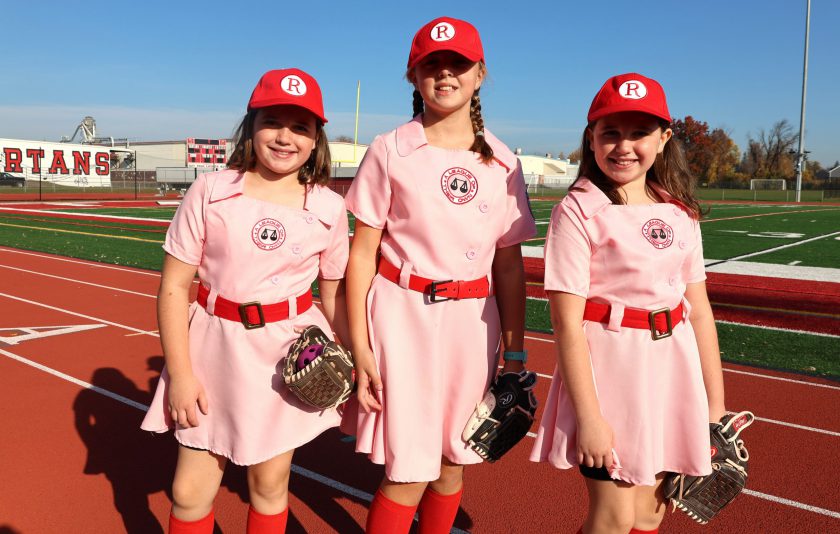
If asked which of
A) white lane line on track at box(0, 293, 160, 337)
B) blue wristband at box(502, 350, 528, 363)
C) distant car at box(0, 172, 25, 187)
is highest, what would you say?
distant car at box(0, 172, 25, 187)

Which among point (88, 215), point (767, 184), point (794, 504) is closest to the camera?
point (794, 504)

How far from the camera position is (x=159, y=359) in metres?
5.84

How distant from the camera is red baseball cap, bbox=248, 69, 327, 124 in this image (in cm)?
213

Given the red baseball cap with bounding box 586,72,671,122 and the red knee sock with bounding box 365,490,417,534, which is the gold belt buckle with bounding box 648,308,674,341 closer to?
the red baseball cap with bounding box 586,72,671,122

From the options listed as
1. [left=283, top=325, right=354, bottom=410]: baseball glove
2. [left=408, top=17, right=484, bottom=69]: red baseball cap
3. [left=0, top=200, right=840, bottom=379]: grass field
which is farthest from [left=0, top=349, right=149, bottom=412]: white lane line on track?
[left=0, top=200, right=840, bottom=379]: grass field

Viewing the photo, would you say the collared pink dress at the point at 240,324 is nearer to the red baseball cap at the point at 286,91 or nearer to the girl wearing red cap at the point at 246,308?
the girl wearing red cap at the point at 246,308

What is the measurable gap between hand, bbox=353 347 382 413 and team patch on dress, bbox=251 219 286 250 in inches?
17.8

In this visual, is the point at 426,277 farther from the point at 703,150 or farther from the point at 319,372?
the point at 703,150

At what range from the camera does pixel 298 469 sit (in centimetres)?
374

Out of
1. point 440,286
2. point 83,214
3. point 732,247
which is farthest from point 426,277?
point 83,214

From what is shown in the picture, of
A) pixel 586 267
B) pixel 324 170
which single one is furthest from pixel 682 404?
pixel 324 170

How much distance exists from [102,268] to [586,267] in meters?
10.6

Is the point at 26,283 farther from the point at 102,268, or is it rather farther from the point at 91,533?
the point at 91,533

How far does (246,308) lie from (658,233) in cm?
133
